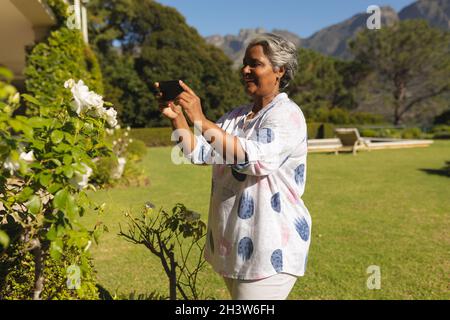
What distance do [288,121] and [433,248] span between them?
12.6 feet

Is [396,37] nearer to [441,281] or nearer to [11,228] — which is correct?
[441,281]

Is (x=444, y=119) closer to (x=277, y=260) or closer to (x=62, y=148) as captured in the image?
(x=277, y=260)

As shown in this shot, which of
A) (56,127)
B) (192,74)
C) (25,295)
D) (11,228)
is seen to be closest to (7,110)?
(56,127)

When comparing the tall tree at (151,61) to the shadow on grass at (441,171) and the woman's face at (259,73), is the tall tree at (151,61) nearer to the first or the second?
the shadow on grass at (441,171)

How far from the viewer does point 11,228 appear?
1.87m

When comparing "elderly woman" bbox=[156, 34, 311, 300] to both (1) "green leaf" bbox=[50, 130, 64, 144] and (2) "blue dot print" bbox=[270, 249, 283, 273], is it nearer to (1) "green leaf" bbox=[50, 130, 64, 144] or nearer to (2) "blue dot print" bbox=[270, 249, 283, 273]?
(2) "blue dot print" bbox=[270, 249, 283, 273]

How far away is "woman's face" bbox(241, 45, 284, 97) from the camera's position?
5.80 ft

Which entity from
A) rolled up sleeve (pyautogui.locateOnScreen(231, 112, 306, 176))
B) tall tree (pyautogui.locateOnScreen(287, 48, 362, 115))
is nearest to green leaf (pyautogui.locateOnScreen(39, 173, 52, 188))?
rolled up sleeve (pyautogui.locateOnScreen(231, 112, 306, 176))

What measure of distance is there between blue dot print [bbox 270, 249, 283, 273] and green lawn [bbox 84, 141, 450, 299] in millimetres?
850

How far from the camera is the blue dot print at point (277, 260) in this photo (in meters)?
1.71

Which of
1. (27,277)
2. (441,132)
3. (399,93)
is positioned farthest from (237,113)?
(399,93)

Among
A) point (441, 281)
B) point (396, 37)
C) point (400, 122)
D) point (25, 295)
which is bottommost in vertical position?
point (441, 281)

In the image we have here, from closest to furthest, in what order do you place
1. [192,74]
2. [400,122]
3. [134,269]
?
[134,269], [192,74], [400,122]

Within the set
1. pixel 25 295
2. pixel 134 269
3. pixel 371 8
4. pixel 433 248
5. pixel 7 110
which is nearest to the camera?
pixel 7 110
